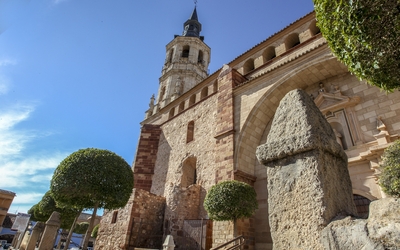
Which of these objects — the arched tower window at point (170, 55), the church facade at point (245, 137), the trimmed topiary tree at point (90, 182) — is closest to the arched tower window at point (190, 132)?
the church facade at point (245, 137)

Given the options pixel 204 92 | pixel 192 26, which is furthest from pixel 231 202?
pixel 192 26

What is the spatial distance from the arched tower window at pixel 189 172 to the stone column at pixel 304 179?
1083cm

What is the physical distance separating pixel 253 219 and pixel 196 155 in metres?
4.62

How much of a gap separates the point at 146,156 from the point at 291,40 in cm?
1096

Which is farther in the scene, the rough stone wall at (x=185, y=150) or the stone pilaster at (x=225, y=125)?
the rough stone wall at (x=185, y=150)

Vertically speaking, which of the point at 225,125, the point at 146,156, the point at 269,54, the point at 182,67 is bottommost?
the point at 225,125

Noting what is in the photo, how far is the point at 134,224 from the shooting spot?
1007 cm

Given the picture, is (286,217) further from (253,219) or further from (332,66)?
(332,66)

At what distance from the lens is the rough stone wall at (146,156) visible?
15.4 m

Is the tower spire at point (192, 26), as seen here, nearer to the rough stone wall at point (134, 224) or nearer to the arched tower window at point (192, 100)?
the arched tower window at point (192, 100)

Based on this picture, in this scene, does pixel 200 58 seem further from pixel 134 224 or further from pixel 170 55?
pixel 134 224

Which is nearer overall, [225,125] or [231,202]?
[231,202]

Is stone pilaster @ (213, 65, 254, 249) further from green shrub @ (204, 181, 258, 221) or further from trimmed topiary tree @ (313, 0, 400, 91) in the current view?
trimmed topiary tree @ (313, 0, 400, 91)

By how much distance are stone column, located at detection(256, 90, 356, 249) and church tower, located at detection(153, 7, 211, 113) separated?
18903 mm
